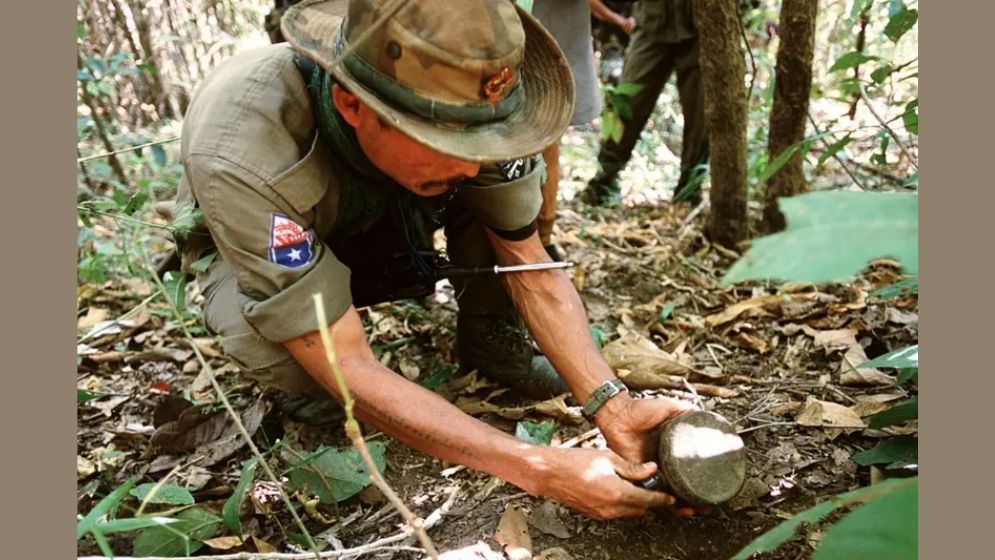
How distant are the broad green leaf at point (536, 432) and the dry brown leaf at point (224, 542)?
2.70 feet

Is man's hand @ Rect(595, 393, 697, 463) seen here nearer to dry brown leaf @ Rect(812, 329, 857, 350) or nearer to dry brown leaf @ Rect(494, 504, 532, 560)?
dry brown leaf @ Rect(494, 504, 532, 560)

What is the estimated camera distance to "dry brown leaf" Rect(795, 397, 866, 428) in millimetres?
2039

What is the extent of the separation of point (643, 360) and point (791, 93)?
132 cm

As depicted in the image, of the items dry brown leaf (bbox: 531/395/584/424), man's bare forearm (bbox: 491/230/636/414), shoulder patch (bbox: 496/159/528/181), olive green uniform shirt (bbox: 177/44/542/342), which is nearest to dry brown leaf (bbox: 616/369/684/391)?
dry brown leaf (bbox: 531/395/584/424)

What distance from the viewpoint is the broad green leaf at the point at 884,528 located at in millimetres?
704

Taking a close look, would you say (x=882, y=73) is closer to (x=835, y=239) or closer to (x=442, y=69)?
(x=442, y=69)

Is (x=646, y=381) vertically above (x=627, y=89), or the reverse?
(x=627, y=89)

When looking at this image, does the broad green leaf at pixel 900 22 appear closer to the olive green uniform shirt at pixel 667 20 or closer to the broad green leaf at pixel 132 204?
the olive green uniform shirt at pixel 667 20

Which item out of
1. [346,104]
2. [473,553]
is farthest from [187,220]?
[473,553]

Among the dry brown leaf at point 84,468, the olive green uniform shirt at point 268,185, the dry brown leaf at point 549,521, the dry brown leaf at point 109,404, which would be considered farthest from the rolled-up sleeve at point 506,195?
the dry brown leaf at point 109,404

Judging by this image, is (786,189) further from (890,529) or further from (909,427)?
(890,529)

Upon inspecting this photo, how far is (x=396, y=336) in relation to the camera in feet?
10.1

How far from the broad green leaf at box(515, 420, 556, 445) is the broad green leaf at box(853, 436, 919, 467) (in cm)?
84

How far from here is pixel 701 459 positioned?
172 centimetres
